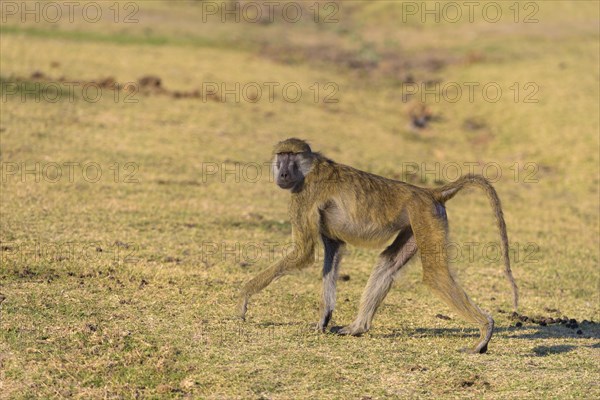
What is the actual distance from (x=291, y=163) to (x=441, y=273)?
175cm

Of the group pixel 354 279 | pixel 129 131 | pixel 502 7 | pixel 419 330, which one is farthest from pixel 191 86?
pixel 502 7

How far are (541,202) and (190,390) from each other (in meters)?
11.3

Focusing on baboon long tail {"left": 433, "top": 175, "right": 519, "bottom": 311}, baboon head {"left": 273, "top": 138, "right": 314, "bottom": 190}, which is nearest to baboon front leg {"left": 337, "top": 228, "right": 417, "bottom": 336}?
baboon long tail {"left": 433, "top": 175, "right": 519, "bottom": 311}

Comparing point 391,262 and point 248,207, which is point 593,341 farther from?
point 248,207

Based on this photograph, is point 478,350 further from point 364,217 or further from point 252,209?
point 252,209

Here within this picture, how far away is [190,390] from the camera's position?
6.79 m

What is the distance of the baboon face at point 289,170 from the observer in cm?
803

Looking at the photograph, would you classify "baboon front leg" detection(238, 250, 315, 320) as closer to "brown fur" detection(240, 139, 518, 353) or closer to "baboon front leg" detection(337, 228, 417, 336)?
"brown fur" detection(240, 139, 518, 353)

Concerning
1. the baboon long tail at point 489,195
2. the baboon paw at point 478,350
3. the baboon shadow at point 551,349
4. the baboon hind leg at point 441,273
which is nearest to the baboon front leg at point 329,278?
the baboon hind leg at point 441,273

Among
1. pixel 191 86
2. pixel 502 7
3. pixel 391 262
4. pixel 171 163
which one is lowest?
pixel 391 262

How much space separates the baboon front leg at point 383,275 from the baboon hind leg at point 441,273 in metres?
0.22

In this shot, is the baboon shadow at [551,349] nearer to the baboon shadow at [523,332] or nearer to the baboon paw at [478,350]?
the baboon shadow at [523,332]

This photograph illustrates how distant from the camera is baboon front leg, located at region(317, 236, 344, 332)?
8.27 metres

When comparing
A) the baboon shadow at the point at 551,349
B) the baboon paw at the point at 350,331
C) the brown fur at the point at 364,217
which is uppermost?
the brown fur at the point at 364,217
